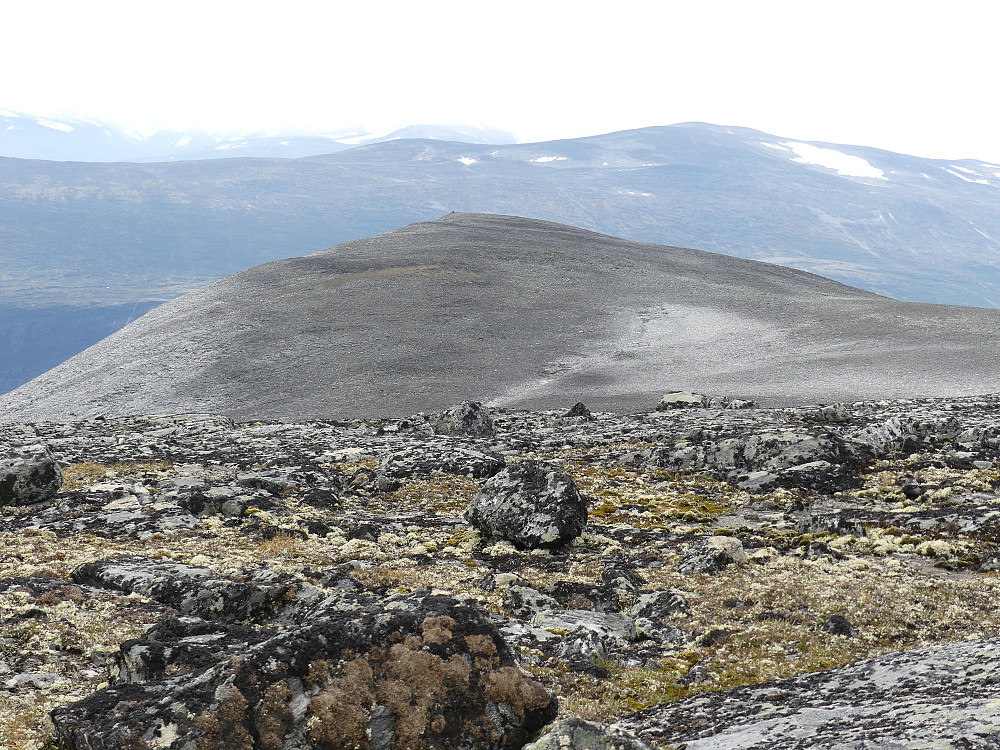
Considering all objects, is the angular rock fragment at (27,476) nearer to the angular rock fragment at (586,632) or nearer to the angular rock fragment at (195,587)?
the angular rock fragment at (195,587)

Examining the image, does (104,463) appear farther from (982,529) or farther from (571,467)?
(982,529)

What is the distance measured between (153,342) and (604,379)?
4976cm

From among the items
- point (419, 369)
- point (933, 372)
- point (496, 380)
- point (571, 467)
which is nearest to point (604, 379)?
point (496, 380)

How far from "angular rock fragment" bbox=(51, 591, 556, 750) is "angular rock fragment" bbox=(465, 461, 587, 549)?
27.0 feet

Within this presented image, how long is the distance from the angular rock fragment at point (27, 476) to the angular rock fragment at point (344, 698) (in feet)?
44.8

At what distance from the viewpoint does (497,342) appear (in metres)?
71.6

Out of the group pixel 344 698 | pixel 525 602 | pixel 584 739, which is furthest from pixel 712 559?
pixel 344 698

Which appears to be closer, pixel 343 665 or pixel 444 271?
pixel 343 665

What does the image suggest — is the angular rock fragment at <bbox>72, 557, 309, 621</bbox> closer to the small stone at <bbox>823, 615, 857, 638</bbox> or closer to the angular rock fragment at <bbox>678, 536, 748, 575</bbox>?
the angular rock fragment at <bbox>678, 536, 748, 575</bbox>

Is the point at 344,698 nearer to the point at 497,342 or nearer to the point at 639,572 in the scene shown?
the point at 639,572

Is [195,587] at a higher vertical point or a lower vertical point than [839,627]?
lower

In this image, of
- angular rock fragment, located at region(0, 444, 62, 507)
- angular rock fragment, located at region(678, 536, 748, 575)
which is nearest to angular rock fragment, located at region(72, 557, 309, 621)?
angular rock fragment, located at region(678, 536, 748, 575)

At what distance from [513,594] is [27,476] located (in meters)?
13.8

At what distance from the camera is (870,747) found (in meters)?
5.21
